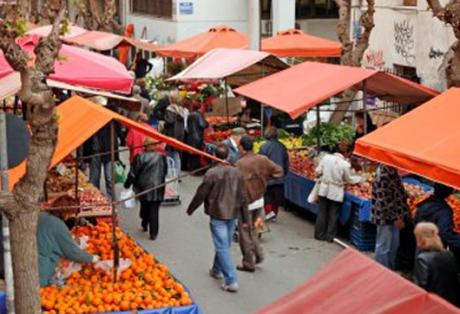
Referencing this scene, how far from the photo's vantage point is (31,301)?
8.43 meters

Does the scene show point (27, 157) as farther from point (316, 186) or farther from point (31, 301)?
point (316, 186)

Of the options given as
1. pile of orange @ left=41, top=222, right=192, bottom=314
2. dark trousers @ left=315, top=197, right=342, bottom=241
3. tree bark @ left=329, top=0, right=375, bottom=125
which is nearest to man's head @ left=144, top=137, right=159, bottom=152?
pile of orange @ left=41, top=222, right=192, bottom=314

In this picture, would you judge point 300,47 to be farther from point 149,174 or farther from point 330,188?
point 149,174

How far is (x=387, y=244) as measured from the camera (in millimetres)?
12086

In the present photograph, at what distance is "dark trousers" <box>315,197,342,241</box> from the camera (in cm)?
1379

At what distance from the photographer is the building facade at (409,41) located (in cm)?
2087

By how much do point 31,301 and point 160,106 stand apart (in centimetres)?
1235

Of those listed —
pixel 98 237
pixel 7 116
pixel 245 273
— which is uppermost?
pixel 7 116

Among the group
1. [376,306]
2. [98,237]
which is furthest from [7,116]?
[376,306]

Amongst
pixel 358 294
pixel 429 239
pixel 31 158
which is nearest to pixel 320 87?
pixel 429 239

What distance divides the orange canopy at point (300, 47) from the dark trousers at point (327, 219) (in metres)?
9.55

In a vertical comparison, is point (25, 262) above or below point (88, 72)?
below

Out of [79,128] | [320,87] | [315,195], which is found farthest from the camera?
[320,87]

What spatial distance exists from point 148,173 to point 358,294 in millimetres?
8625
